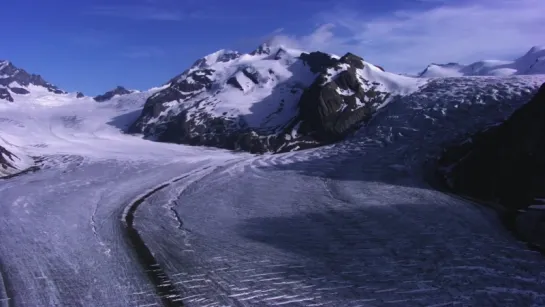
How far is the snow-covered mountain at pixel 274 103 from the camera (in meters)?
48.3

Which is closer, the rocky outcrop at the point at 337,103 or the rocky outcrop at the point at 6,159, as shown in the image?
the rocky outcrop at the point at 6,159

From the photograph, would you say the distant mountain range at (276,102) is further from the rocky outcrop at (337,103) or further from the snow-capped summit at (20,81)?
the snow-capped summit at (20,81)

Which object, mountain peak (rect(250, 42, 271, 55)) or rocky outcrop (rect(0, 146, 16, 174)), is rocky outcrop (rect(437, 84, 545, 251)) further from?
mountain peak (rect(250, 42, 271, 55))

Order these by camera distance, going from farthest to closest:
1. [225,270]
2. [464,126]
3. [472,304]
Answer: [464,126] < [225,270] < [472,304]

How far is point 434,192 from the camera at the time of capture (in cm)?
2198

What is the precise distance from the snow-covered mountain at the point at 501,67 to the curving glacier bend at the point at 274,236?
7533 cm

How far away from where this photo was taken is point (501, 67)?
115562 mm

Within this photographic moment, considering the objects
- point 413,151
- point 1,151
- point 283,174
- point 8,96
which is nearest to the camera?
point 283,174

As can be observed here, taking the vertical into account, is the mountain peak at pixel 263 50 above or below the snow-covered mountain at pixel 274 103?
above

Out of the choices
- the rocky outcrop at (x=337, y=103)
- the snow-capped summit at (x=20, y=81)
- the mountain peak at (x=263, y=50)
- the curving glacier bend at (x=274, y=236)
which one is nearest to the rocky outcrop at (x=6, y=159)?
the curving glacier bend at (x=274, y=236)

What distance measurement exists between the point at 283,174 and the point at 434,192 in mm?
9847

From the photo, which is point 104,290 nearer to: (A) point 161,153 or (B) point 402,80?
(A) point 161,153

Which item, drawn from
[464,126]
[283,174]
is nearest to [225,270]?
[283,174]

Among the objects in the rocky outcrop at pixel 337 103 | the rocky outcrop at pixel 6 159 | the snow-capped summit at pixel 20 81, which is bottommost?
the rocky outcrop at pixel 6 159
